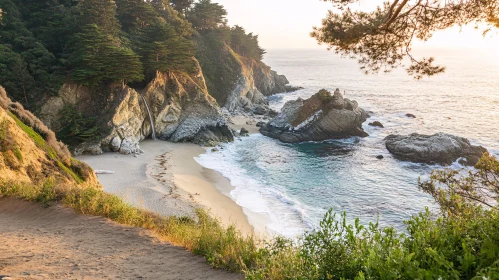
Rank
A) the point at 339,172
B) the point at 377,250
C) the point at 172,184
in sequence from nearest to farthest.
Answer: the point at 377,250, the point at 172,184, the point at 339,172

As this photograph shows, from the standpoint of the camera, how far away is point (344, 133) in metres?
36.9

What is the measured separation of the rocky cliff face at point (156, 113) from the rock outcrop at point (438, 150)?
1954 cm

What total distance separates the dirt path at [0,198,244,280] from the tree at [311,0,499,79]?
7877 millimetres

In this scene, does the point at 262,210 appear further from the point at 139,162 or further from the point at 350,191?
the point at 139,162

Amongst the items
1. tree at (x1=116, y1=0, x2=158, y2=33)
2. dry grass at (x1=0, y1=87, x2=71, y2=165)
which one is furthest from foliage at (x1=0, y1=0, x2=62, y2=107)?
tree at (x1=116, y1=0, x2=158, y2=33)

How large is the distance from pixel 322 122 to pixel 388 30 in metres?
28.0

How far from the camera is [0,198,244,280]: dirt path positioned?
18.7ft

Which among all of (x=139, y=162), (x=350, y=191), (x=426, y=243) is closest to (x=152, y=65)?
(x=139, y=162)

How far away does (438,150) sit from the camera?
28.0 m

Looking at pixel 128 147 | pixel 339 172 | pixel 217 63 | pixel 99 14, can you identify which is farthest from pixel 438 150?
pixel 217 63

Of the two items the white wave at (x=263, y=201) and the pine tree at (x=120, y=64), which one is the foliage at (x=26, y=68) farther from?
the white wave at (x=263, y=201)

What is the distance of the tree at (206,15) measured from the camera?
56.0 meters

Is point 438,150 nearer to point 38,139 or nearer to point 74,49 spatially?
point 38,139

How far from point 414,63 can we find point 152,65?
28805 millimetres
